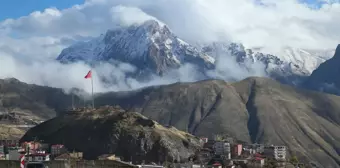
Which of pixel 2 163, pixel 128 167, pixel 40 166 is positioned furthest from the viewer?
pixel 2 163

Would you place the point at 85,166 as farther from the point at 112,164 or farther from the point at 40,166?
the point at 40,166

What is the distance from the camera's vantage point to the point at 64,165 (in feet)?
187

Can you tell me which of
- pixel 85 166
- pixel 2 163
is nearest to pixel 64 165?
pixel 85 166

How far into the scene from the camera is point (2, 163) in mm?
57500

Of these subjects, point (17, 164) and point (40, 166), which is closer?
point (40, 166)

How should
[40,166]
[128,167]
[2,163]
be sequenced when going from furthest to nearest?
[2,163]
[128,167]
[40,166]

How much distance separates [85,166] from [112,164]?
3676 mm

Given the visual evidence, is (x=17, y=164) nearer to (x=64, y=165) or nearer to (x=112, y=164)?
(x=64, y=165)

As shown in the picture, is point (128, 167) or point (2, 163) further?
point (2, 163)

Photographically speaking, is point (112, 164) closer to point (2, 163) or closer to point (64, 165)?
point (64, 165)

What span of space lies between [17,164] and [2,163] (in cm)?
260

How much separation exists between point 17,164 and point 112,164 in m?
8.23

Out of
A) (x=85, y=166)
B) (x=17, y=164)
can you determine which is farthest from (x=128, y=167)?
(x=17, y=164)

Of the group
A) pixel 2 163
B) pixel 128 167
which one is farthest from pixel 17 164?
pixel 128 167
